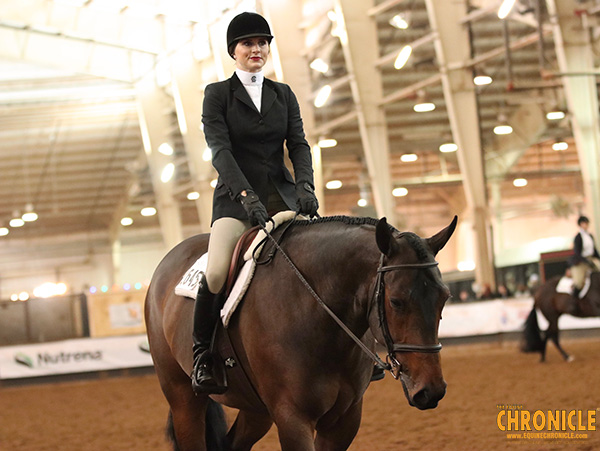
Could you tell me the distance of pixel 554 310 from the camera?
13.5 metres

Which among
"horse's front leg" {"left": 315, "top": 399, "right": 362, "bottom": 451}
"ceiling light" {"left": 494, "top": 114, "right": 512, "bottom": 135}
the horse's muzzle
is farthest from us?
"ceiling light" {"left": 494, "top": 114, "right": 512, "bottom": 135}

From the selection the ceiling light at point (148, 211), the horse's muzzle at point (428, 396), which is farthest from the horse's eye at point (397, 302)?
the ceiling light at point (148, 211)

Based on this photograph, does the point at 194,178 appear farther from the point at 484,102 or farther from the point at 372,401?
the point at 372,401

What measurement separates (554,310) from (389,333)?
36.0 feet

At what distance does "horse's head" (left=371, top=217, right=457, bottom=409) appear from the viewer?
308cm

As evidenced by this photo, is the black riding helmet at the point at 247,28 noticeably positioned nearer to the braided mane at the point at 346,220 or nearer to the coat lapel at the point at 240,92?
the coat lapel at the point at 240,92

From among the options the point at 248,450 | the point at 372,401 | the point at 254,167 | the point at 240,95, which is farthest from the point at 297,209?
the point at 372,401

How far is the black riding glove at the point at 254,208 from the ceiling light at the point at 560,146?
14975 mm

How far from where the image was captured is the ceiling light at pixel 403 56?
19.2 m

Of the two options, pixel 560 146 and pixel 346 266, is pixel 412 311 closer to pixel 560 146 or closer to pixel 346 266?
pixel 346 266

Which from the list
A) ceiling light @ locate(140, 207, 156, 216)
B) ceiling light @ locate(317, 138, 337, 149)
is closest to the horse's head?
ceiling light @ locate(317, 138, 337, 149)

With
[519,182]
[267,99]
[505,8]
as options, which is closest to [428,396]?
[267,99]

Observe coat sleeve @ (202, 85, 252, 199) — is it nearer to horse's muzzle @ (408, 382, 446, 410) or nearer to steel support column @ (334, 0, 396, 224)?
horse's muzzle @ (408, 382, 446, 410)

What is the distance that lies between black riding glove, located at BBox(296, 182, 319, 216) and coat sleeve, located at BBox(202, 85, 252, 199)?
0.88ft
